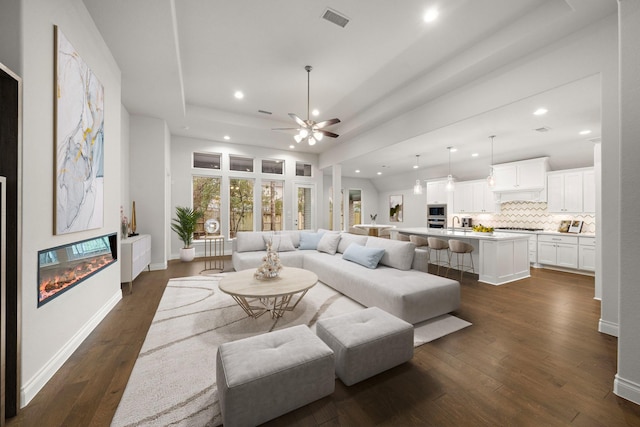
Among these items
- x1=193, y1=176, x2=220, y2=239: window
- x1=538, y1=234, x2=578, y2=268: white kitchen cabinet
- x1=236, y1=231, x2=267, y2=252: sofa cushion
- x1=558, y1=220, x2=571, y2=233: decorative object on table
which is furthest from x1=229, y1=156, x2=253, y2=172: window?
x1=558, y1=220, x2=571, y2=233: decorative object on table

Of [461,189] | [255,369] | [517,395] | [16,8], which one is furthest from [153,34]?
[461,189]

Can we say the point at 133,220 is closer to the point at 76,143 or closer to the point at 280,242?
the point at 280,242

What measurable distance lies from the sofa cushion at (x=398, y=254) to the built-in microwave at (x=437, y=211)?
567 cm

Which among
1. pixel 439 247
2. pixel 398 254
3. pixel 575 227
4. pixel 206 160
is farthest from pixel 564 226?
pixel 206 160

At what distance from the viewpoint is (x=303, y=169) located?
8391mm

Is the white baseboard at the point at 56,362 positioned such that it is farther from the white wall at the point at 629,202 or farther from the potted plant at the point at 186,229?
the white wall at the point at 629,202

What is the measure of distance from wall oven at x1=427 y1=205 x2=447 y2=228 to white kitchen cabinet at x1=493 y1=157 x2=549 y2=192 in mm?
1851

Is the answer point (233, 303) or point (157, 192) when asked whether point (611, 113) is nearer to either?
point (233, 303)

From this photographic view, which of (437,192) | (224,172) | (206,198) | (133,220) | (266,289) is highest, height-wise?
(224,172)

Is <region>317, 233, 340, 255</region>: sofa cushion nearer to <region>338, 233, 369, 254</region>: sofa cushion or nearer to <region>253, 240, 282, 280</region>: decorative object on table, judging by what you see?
<region>338, 233, 369, 254</region>: sofa cushion

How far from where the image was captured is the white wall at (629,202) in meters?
1.67

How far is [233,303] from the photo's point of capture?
336 cm

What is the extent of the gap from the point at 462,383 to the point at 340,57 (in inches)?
156

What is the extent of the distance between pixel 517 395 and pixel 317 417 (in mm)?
1399
